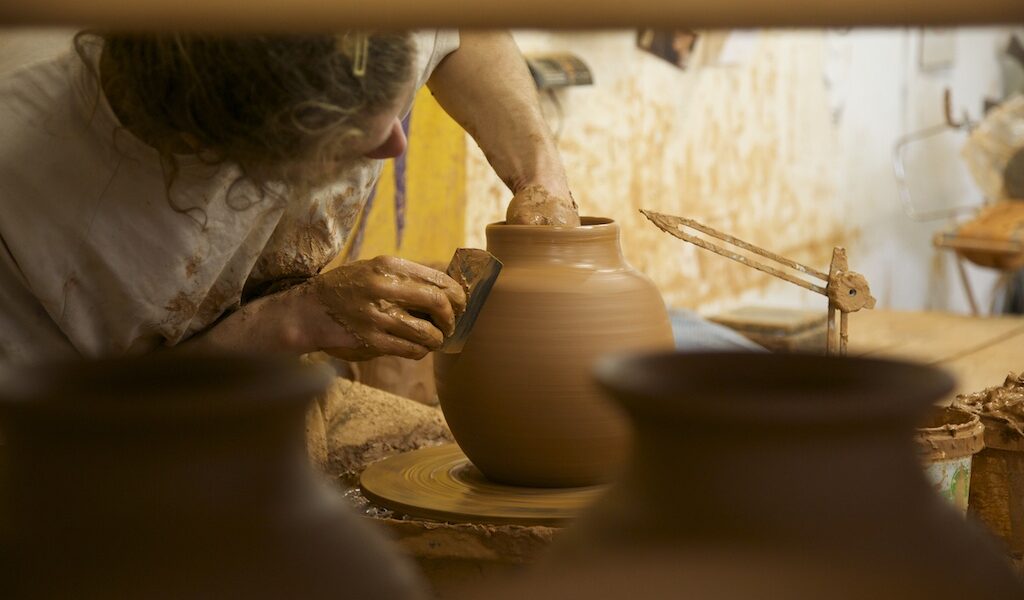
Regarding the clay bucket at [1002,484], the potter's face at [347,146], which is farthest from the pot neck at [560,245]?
the clay bucket at [1002,484]

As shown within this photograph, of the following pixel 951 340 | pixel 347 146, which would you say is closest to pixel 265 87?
pixel 347 146

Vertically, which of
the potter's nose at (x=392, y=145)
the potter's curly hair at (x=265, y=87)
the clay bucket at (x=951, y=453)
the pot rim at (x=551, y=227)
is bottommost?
the clay bucket at (x=951, y=453)

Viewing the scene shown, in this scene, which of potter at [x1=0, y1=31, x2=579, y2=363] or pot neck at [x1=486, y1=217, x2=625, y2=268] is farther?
pot neck at [x1=486, y1=217, x2=625, y2=268]

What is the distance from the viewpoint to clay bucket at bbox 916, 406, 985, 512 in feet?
5.61

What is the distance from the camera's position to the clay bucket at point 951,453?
Answer: 1.71m

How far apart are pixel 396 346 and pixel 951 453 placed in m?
0.88

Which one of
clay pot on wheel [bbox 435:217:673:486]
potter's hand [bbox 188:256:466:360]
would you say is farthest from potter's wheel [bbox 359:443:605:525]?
potter's hand [bbox 188:256:466:360]

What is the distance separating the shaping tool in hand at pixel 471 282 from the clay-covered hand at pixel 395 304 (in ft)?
0.06

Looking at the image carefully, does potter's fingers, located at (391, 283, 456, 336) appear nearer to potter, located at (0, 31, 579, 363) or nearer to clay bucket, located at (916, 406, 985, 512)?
potter, located at (0, 31, 579, 363)

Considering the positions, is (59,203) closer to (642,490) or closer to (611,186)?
(642,490)

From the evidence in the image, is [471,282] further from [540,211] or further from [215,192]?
[215,192]

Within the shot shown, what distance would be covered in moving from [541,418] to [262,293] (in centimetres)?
74

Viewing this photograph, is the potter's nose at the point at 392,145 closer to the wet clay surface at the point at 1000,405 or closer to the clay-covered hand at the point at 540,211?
the clay-covered hand at the point at 540,211

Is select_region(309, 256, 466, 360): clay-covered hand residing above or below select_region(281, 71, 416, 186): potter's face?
below
